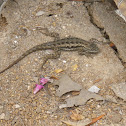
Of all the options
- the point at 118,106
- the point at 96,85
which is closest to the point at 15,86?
the point at 96,85

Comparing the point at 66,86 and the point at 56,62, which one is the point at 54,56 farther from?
the point at 66,86

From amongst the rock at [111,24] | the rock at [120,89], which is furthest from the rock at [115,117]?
the rock at [111,24]

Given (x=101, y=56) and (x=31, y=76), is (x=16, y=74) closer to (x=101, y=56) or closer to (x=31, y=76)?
(x=31, y=76)

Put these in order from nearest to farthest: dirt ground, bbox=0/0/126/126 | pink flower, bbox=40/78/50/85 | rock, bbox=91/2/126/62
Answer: dirt ground, bbox=0/0/126/126 → pink flower, bbox=40/78/50/85 → rock, bbox=91/2/126/62

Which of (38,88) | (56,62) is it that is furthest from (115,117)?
(56,62)

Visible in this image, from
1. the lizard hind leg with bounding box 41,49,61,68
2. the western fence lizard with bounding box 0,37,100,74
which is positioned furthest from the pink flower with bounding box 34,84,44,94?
the western fence lizard with bounding box 0,37,100,74

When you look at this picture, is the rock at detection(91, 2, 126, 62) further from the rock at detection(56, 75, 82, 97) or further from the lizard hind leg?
the rock at detection(56, 75, 82, 97)

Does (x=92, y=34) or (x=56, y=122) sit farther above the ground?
(x=92, y=34)

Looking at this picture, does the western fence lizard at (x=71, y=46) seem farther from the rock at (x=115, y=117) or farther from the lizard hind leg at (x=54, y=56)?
the rock at (x=115, y=117)
